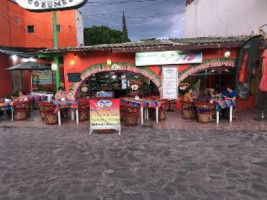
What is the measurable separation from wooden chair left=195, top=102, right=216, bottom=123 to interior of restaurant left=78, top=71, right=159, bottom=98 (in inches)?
247

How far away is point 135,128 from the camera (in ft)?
26.5

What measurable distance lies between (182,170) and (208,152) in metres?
1.34

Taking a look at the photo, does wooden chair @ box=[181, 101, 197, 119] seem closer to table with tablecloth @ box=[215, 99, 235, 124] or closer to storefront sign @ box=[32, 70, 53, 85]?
table with tablecloth @ box=[215, 99, 235, 124]

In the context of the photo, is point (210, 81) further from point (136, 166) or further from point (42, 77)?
point (42, 77)

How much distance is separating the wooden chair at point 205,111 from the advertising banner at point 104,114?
3.47 metres

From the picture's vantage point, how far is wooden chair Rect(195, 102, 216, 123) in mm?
8188

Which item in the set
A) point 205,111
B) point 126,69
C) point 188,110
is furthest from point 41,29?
point 205,111

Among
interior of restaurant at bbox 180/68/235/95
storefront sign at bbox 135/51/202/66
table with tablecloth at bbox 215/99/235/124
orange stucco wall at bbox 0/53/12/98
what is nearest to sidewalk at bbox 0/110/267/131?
table with tablecloth at bbox 215/99/235/124

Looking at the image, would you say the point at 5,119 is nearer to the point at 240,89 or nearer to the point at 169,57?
the point at 169,57

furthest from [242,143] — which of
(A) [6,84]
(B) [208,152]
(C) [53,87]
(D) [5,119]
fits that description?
(A) [6,84]

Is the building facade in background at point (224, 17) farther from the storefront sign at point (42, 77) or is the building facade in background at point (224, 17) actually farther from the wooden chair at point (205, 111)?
the storefront sign at point (42, 77)

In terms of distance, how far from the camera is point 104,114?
738 centimetres

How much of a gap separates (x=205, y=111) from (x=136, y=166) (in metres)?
4.73

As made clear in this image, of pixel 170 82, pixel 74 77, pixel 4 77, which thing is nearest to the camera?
pixel 170 82
